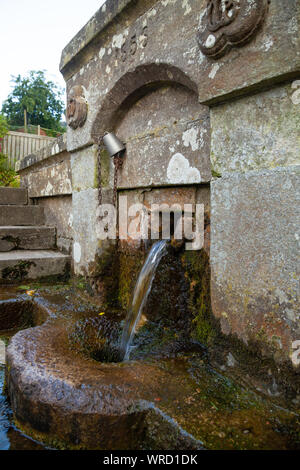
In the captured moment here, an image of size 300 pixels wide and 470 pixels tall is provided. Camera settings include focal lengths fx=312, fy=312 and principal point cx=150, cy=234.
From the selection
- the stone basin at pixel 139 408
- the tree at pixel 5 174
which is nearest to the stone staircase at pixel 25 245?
the stone basin at pixel 139 408

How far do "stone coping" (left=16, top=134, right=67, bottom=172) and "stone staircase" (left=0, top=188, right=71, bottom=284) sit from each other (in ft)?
1.45

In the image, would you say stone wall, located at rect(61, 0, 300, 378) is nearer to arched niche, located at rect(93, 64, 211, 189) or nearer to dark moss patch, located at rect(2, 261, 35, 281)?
arched niche, located at rect(93, 64, 211, 189)

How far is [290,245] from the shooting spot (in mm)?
1187

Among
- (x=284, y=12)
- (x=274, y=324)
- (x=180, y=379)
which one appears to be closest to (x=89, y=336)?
(x=180, y=379)

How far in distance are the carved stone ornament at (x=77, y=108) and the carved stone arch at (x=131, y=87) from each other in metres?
0.18

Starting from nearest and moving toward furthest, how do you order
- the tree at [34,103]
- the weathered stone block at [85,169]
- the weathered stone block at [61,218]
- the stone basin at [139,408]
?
the stone basin at [139,408], the weathered stone block at [85,169], the weathered stone block at [61,218], the tree at [34,103]

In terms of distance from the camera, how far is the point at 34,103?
522 inches

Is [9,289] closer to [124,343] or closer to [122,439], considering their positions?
[124,343]

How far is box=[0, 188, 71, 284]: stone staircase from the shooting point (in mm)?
3061

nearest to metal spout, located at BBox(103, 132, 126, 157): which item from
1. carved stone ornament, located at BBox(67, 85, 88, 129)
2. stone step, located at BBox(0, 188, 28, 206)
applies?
carved stone ornament, located at BBox(67, 85, 88, 129)

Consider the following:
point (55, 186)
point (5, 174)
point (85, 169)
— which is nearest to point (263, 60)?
point (85, 169)

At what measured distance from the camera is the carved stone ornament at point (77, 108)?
8.44 feet

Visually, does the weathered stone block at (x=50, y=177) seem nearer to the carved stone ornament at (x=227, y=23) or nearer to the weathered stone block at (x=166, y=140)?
the weathered stone block at (x=166, y=140)
